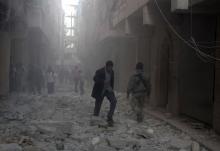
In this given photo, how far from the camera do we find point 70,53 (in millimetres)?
85938

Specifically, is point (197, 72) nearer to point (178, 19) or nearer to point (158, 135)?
point (178, 19)

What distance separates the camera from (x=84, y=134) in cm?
846

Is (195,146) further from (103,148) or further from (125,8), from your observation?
(125,8)

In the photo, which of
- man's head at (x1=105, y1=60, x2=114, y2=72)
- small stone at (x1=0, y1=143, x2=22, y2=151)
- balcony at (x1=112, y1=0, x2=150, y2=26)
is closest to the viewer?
small stone at (x1=0, y1=143, x2=22, y2=151)

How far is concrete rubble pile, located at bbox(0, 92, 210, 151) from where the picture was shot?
283 inches

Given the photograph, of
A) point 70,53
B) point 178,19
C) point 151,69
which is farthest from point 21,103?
point 70,53

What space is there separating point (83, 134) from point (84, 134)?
2 centimetres

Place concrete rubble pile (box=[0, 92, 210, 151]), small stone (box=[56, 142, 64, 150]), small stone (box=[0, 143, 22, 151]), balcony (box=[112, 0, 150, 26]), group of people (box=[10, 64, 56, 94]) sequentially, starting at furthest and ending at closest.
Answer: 1. group of people (box=[10, 64, 56, 94])
2. balcony (box=[112, 0, 150, 26])
3. concrete rubble pile (box=[0, 92, 210, 151])
4. small stone (box=[56, 142, 64, 150])
5. small stone (box=[0, 143, 22, 151])

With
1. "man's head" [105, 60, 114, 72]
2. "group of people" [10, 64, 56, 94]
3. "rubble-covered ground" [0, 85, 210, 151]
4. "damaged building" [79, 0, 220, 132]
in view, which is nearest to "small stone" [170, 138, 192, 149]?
"rubble-covered ground" [0, 85, 210, 151]

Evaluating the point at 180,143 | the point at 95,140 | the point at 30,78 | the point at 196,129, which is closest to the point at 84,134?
the point at 95,140

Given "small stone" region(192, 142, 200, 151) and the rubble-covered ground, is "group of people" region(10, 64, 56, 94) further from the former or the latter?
"small stone" region(192, 142, 200, 151)

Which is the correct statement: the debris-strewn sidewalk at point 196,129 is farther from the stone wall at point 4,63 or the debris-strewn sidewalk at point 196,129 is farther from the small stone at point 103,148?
the stone wall at point 4,63

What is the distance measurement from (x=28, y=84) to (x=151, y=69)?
309 inches

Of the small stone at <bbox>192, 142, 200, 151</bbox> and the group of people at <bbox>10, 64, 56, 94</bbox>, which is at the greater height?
the group of people at <bbox>10, 64, 56, 94</bbox>
